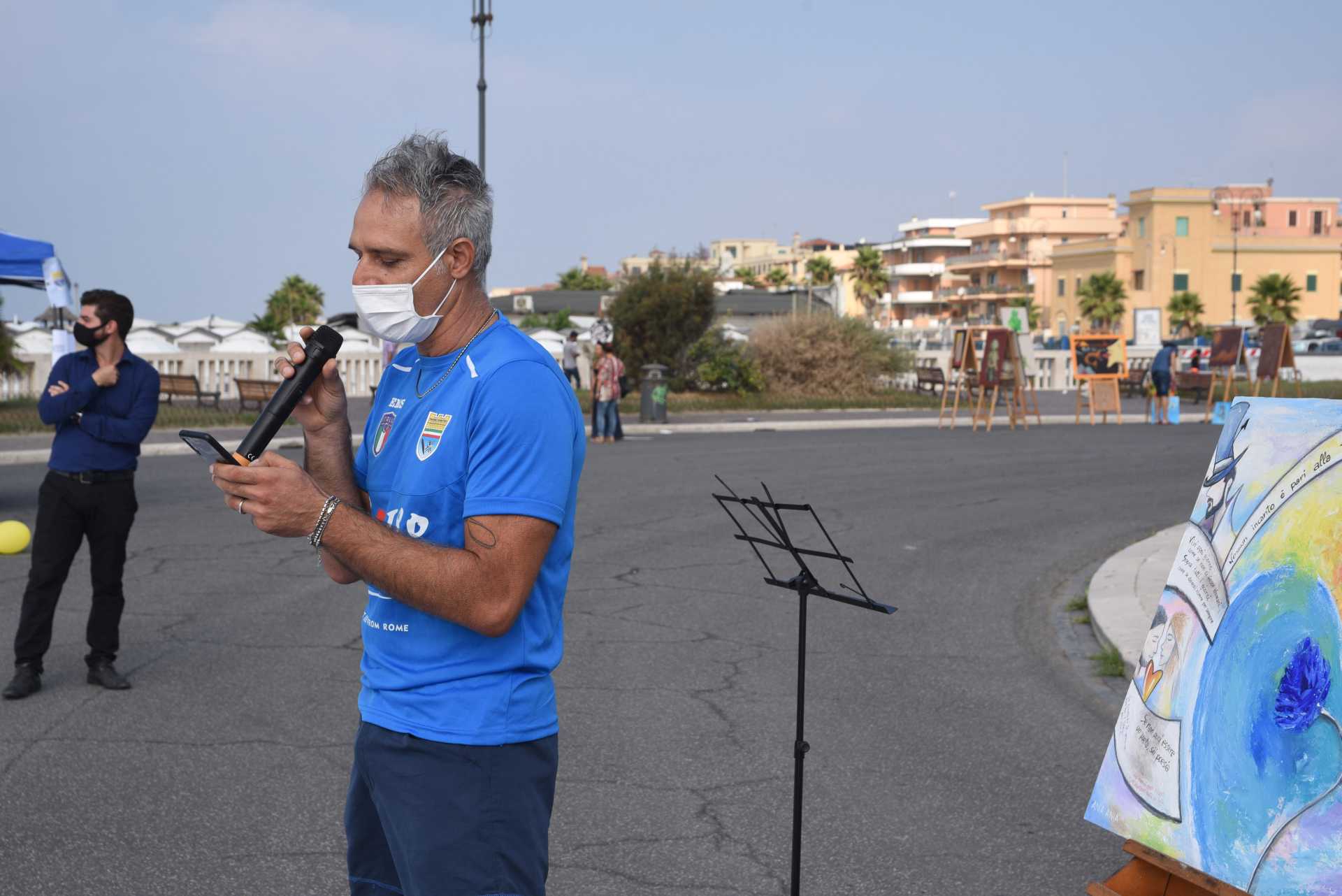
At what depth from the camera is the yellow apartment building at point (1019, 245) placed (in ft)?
434

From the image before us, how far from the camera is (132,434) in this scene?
7.12 metres

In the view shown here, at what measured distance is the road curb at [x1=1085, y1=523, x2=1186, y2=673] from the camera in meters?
8.23

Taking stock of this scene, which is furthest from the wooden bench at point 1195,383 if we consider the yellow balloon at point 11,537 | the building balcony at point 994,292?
the building balcony at point 994,292

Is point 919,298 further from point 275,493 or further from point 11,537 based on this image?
point 275,493

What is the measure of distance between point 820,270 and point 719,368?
67872mm

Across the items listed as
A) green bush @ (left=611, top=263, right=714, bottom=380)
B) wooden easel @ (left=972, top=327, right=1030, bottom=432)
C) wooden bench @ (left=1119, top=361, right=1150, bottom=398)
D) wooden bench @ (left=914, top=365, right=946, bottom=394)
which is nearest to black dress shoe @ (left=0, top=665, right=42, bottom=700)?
wooden easel @ (left=972, top=327, right=1030, bottom=432)

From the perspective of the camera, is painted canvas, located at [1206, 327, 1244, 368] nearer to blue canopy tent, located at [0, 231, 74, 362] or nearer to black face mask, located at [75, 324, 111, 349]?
blue canopy tent, located at [0, 231, 74, 362]

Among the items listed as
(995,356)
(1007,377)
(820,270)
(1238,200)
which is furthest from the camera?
(1238,200)

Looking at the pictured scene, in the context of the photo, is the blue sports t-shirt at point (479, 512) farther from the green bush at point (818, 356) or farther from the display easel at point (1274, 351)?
the green bush at point (818, 356)

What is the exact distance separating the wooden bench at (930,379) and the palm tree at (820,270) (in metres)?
58.3

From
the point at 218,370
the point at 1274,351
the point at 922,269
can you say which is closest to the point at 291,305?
the point at 218,370

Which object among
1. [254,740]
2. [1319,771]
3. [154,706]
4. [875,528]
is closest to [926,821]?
[1319,771]

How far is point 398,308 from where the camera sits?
2.74 meters

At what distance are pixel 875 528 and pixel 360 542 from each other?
36.7ft
